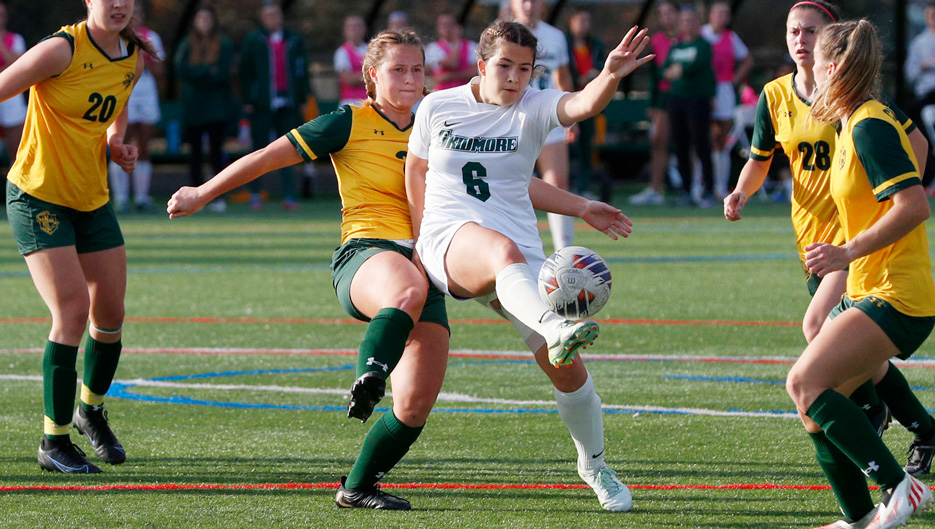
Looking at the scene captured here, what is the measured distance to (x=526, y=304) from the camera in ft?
14.1

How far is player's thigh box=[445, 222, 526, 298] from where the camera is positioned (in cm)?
451

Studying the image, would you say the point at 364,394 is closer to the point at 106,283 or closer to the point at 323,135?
the point at 323,135

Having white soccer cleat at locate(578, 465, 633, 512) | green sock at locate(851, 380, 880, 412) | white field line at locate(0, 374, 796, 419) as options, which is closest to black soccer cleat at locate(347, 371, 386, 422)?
white soccer cleat at locate(578, 465, 633, 512)

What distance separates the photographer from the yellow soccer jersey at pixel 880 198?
13.3ft

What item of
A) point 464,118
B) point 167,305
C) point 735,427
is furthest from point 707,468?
point 167,305

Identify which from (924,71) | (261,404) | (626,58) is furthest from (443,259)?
(924,71)

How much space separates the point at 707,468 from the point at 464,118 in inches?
65.5

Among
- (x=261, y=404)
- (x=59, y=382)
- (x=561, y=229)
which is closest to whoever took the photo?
(x=59, y=382)

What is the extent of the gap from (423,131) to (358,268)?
0.56 metres

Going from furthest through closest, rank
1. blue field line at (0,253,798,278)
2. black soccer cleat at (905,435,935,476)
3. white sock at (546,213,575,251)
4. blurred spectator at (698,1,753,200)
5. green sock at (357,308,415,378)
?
1. blurred spectator at (698,1,753,200)
2. blue field line at (0,253,798,278)
3. white sock at (546,213,575,251)
4. black soccer cleat at (905,435,935,476)
5. green sock at (357,308,415,378)

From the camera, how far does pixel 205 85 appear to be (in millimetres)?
17141

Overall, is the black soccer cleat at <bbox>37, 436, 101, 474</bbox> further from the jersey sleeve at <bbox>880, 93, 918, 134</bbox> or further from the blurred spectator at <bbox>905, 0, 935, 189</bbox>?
the blurred spectator at <bbox>905, 0, 935, 189</bbox>

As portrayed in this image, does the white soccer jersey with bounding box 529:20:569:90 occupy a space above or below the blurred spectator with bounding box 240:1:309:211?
above

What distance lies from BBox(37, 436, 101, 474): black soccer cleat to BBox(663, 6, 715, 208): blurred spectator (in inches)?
500
